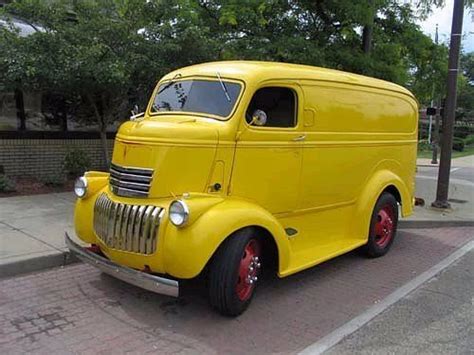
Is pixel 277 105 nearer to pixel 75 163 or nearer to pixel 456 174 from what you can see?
pixel 75 163

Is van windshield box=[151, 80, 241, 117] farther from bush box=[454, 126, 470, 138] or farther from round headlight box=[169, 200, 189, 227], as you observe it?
bush box=[454, 126, 470, 138]

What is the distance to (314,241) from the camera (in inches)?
238

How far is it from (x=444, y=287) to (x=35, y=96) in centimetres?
886

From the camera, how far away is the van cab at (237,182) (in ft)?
15.1

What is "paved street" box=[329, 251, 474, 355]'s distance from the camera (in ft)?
14.1

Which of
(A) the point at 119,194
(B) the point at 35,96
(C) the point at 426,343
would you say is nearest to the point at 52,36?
(B) the point at 35,96

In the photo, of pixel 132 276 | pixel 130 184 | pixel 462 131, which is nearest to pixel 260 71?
pixel 130 184

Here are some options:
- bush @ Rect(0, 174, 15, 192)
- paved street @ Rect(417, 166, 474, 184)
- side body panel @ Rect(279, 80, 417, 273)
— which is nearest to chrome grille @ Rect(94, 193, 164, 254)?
side body panel @ Rect(279, 80, 417, 273)

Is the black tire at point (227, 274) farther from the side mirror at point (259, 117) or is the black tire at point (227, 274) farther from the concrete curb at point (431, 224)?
the concrete curb at point (431, 224)

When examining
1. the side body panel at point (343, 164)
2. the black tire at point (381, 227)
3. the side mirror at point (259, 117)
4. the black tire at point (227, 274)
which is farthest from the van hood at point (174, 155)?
the black tire at point (381, 227)

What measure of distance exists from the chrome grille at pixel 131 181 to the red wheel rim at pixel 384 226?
344cm

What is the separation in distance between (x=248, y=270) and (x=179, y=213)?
0.94 metres

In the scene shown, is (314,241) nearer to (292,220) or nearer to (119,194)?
(292,220)

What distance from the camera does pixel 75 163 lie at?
1108 cm
